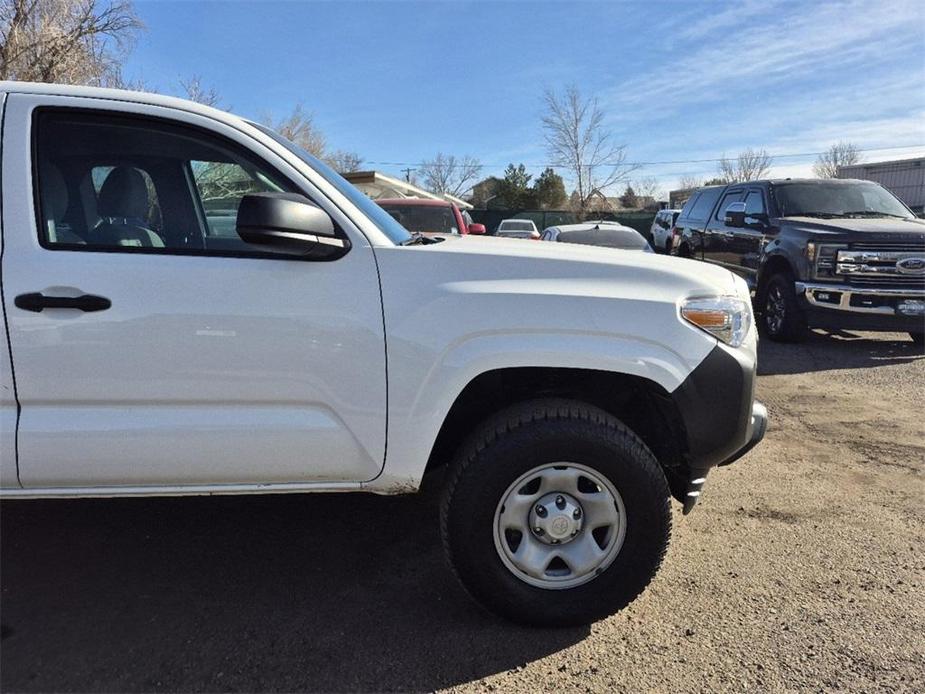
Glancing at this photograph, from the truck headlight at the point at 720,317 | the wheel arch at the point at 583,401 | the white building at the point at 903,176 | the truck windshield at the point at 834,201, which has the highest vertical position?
the white building at the point at 903,176

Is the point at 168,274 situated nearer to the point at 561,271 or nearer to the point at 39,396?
the point at 39,396

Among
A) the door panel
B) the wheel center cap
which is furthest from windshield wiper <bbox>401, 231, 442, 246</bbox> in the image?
the wheel center cap

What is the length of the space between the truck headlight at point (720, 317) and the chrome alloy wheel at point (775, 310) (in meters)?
6.19

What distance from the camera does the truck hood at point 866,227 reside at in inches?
291

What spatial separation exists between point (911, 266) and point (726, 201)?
3201 millimetres

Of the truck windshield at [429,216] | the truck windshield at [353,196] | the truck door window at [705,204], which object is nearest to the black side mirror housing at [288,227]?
the truck windshield at [353,196]

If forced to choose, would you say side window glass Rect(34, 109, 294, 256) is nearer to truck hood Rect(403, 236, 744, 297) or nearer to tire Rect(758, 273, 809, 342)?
truck hood Rect(403, 236, 744, 297)

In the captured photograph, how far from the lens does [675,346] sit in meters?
2.47

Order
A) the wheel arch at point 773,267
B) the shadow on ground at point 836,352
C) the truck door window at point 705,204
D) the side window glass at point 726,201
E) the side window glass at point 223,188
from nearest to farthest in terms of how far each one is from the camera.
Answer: the side window glass at point 223,188 < the shadow on ground at point 836,352 < the wheel arch at point 773,267 < the side window glass at point 726,201 < the truck door window at point 705,204

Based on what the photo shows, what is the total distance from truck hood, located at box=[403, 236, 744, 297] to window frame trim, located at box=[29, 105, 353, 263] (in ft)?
1.44

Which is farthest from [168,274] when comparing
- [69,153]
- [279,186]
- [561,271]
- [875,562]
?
[875,562]

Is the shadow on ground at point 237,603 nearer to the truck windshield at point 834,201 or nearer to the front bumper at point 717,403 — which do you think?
the front bumper at point 717,403

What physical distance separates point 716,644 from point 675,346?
1148mm

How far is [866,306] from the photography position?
7469 mm
